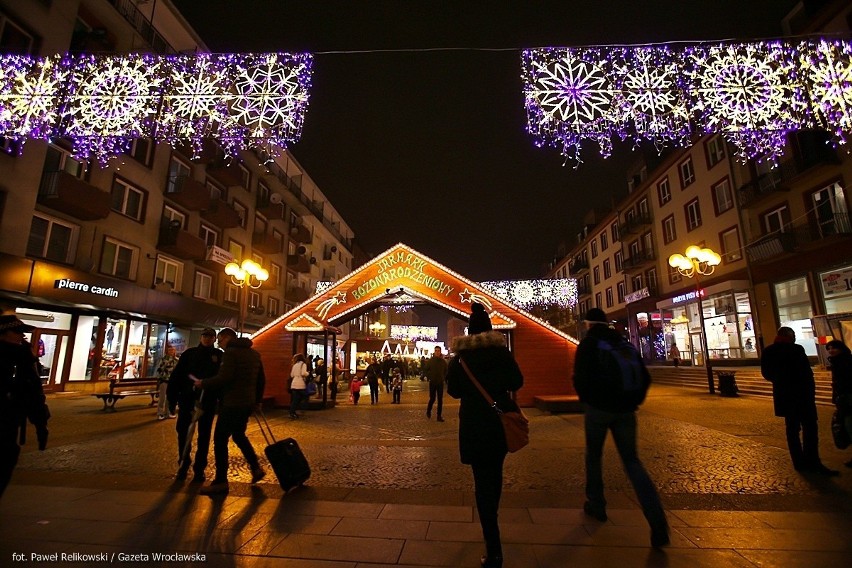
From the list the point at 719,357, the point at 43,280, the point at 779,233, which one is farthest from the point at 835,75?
the point at 43,280

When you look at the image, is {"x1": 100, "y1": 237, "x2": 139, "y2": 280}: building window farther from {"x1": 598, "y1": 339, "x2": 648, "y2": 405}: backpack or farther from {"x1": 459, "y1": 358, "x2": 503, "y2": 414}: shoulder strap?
{"x1": 598, "y1": 339, "x2": 648, "y2": 405}: backpack

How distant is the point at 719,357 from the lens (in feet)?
74.6

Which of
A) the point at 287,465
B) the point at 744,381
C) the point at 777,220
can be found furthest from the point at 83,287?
the point at 777,220

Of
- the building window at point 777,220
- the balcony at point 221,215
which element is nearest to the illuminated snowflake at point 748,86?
the building window at point 777,220

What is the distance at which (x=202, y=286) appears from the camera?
24.1m

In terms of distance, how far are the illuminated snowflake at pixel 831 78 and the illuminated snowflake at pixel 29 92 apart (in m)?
14.0

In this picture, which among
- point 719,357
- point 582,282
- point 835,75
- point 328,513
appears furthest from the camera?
A: point 582,282

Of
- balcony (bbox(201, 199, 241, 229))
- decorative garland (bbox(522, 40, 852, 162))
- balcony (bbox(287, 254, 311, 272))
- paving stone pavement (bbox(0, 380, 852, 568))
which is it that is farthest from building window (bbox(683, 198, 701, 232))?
balcony (bbox(287, 254, 311, 272))

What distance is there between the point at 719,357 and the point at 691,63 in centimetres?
2121

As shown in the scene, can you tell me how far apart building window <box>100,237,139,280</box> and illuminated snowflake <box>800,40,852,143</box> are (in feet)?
76.9

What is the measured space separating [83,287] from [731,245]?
31.3 m

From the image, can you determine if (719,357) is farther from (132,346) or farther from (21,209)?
(21,209)

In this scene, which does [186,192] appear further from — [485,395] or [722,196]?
[722,196]

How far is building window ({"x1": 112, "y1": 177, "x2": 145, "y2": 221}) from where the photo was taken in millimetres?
18209
